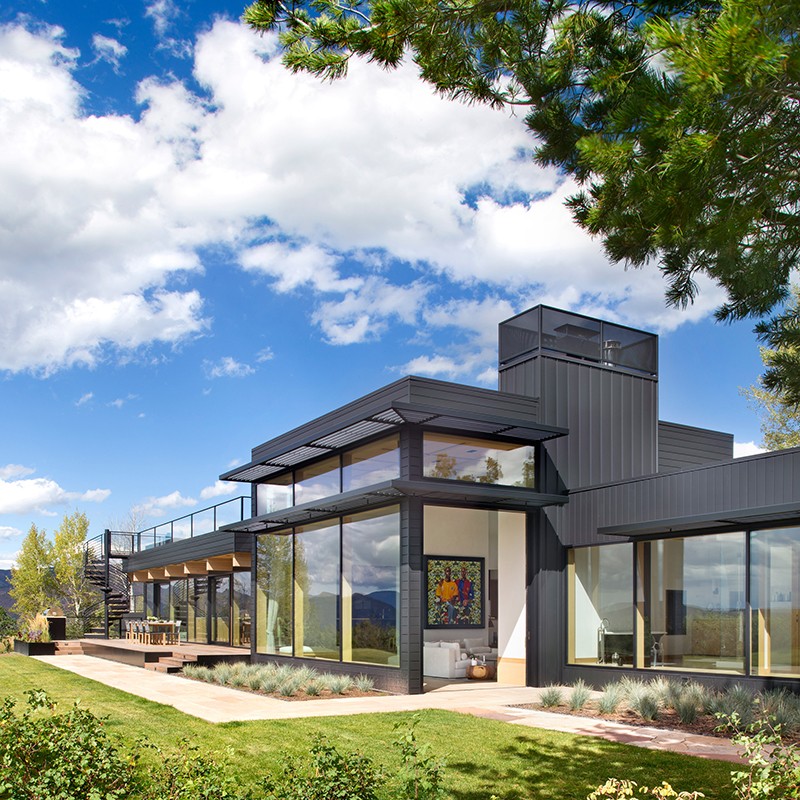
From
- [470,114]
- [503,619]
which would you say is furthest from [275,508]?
[470,114]

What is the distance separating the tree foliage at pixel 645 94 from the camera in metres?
3.66

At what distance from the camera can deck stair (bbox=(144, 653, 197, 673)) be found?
729 inches

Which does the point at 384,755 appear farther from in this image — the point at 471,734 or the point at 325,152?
the point at 325,152

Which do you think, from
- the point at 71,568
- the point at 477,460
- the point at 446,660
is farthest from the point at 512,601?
the point at 71,568

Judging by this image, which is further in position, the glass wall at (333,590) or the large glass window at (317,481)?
the large glass window at (317,481)

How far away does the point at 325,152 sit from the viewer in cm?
1123

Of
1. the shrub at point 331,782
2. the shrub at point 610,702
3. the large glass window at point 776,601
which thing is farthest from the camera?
the large glass window at point 776,601

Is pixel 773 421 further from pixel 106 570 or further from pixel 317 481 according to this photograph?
pixel 106 570

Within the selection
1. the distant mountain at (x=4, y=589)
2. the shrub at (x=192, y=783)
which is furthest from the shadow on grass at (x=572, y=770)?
the distant mountain at (x=4, y=589)

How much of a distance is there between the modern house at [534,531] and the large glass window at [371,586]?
0.04 m

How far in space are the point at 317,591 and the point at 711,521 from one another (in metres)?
7.81

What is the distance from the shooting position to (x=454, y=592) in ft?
59.6

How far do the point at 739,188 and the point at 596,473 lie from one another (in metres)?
11.5

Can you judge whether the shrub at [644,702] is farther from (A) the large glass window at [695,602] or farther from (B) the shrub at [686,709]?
(A) the large glass window at [695,602]
